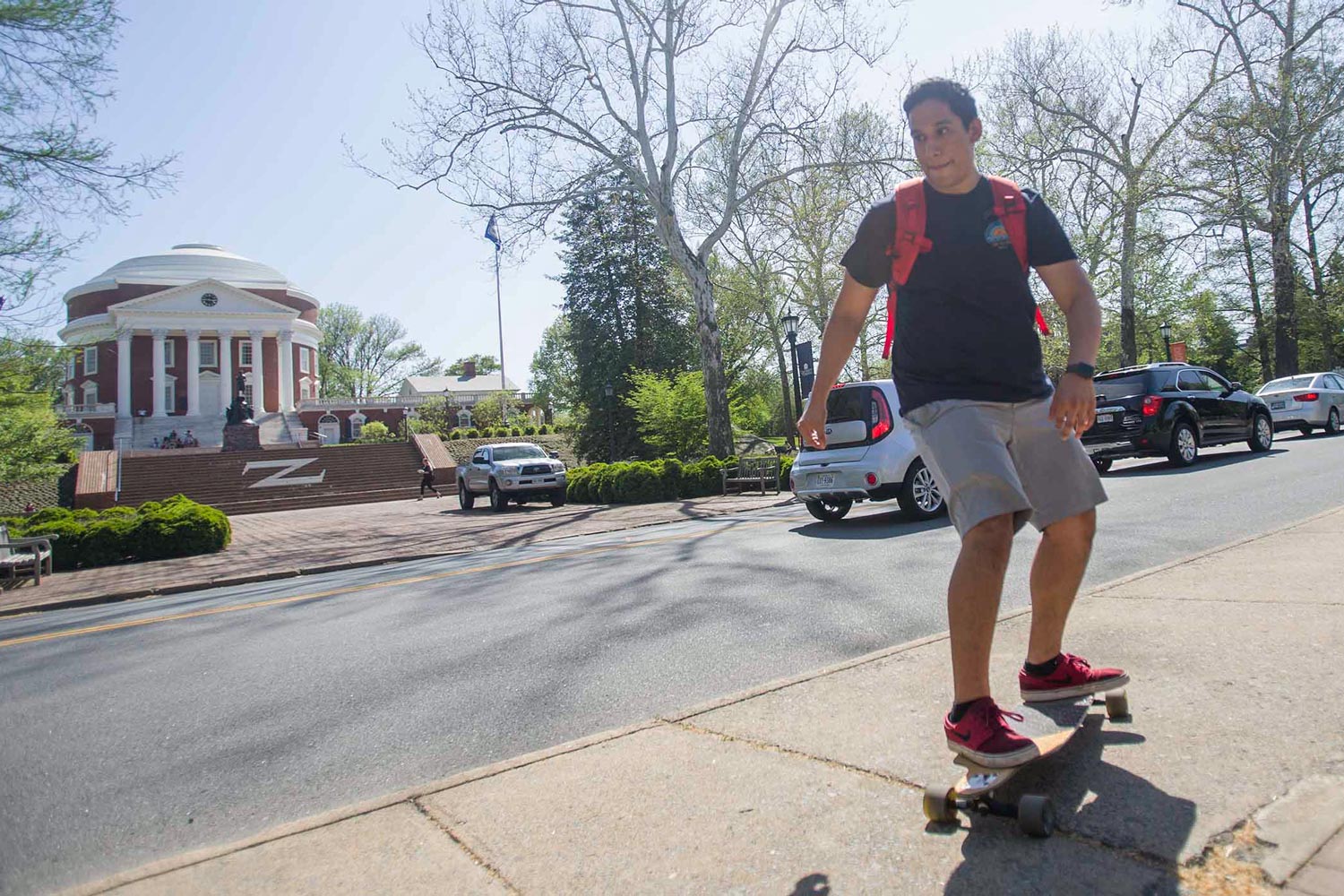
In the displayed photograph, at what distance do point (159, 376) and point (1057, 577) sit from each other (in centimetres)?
7790

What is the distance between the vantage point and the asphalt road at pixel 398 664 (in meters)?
3.05

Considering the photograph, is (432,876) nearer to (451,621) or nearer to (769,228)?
(451,621)

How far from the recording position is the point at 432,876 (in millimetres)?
2150

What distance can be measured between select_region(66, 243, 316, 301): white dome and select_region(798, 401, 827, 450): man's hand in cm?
8152

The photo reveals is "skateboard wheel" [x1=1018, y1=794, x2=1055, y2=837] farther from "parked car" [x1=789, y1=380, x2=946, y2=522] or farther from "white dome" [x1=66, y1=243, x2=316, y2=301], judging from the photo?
"white dome" [x1=66, y1=243, x2=316, y2=301]

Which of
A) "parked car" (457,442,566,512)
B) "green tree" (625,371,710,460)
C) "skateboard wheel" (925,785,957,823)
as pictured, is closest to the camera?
"skateboard wheel" (925,785,957,823)

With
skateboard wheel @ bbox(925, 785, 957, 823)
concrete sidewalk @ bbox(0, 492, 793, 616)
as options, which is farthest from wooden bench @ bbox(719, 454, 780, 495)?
skateboard wheel @ bbox(925, 785, 957, 823)

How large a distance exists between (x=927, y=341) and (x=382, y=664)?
11.6 ft

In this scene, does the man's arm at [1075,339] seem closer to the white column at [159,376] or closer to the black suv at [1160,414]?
the black suv at [1160,414]

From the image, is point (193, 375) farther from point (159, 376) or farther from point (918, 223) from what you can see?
point (918, 223)

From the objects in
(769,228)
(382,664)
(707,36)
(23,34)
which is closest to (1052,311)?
(769,228)

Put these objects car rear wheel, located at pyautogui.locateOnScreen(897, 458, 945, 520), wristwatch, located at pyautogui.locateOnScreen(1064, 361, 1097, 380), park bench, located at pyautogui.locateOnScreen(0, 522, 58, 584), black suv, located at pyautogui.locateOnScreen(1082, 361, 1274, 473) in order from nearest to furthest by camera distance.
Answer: wristwatch, located at pyautogui.locateOnScreen(1064, 361, 1097, 380) < car rear wheel, located at pyautogui.locateOnScreen(897, 458, 945, 520) < park bench, located at pyautogui.locateOnScreen(0, 522, 58, 584) < black suv, located at pyautogui.locateOnScreen(1082, 361, 1274, 473)

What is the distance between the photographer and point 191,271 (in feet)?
250

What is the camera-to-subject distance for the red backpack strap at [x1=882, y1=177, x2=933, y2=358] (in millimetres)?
2631
